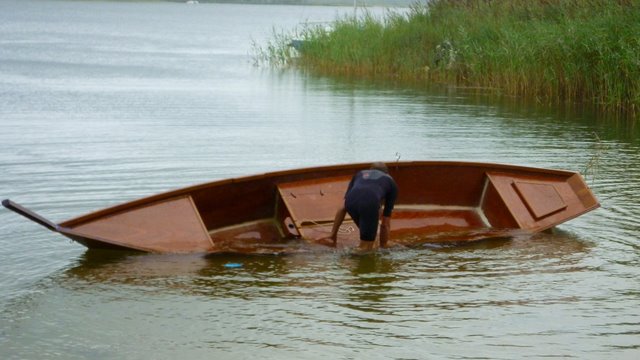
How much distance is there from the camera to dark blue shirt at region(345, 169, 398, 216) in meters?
13.2

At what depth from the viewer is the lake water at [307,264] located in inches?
420

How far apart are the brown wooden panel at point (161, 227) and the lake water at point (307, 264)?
0.65 feet

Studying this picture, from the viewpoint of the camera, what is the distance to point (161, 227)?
13195mm

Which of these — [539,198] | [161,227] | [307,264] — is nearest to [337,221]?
[307,264]

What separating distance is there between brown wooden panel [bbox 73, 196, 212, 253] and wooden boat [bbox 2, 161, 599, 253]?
11 mm

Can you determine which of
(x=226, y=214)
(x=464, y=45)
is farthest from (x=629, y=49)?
(x=226, y=214)

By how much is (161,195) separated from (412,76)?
2230cm

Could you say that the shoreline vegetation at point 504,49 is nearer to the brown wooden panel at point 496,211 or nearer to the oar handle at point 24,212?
the brown wooden panel at point 496,211

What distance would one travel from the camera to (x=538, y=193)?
1519cm

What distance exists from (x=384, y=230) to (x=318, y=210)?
109 centimetres

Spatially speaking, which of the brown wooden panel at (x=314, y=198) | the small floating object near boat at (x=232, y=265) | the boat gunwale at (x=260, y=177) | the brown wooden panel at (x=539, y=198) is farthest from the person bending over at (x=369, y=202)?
the brown wooden panel at (x=539, y=198)

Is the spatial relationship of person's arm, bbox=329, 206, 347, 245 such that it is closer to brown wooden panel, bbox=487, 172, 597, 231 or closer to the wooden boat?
the wooden boat

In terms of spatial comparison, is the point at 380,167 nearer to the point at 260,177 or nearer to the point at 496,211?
the point at 260,177

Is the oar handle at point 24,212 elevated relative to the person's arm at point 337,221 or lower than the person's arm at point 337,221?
elevated
